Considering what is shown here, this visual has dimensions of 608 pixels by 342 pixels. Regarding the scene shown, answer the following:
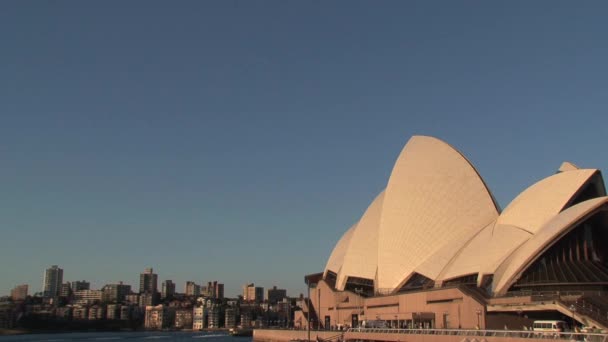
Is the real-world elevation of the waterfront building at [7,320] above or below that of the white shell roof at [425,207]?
below

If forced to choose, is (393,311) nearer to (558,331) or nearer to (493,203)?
(493,203)

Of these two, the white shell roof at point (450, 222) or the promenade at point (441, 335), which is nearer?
the promenade at point (441, 335)

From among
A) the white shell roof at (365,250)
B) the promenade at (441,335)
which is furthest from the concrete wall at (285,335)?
the white shell roof at (365,250)

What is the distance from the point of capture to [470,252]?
5194 cm

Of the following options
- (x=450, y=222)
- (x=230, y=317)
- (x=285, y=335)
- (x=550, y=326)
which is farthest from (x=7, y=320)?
(x=550, y=326)

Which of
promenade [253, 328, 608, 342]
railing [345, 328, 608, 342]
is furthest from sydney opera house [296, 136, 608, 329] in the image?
railing [345, 328, 608, 342]

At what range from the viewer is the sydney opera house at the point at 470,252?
147 feet

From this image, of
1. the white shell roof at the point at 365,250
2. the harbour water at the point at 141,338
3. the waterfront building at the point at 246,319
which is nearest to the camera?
the white shell roof at the point at 365,250

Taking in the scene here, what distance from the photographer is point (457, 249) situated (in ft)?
180

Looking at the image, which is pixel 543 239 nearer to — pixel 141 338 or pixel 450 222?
pixel 450 222

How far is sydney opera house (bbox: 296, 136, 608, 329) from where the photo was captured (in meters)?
44.9

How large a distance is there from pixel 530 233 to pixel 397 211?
16843 mm

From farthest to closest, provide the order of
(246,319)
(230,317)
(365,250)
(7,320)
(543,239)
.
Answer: (7,320) → (230,317) → (246,319) → (365,250) → (543,239)

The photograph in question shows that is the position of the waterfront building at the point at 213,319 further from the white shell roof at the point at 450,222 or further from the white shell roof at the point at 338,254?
the white shell roof at the point at 450,222
